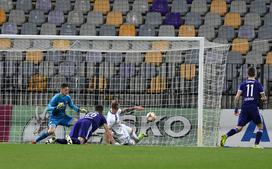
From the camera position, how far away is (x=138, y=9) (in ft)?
92.3

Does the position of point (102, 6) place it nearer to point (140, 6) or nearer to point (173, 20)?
point (140, 6)

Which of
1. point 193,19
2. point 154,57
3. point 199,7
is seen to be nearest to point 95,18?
point 193,19

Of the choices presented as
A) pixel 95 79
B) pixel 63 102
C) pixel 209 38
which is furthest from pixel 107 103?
pixel 209 38

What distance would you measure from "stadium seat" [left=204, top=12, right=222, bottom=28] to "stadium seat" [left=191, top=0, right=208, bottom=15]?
0.36m

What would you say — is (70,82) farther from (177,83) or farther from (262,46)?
(262,46)

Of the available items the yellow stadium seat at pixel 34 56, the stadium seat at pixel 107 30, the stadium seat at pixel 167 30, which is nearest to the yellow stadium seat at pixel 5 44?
the yellow stadium seat at pixel 34 56

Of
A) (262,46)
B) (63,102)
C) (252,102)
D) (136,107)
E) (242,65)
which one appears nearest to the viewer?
(252,102)

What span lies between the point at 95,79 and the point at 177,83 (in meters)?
2.31

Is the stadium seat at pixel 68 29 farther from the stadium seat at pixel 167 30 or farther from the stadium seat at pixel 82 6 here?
the stadium seat at pixel 167 30

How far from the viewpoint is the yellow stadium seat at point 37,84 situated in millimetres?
21798

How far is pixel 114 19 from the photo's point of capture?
2773cm

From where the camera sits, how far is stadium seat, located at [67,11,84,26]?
2766 centimetres

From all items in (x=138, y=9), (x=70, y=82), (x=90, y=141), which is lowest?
(x=90, y=141)

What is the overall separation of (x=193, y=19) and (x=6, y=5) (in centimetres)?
683
